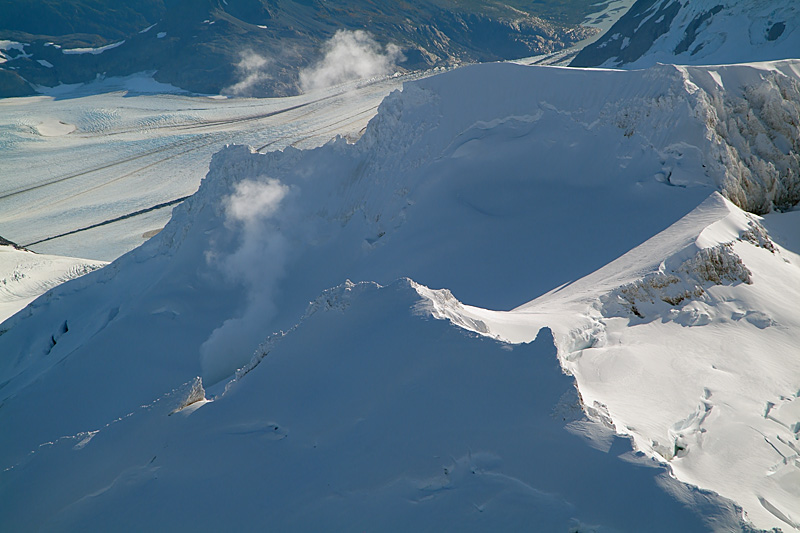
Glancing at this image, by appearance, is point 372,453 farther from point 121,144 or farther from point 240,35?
point 240,35

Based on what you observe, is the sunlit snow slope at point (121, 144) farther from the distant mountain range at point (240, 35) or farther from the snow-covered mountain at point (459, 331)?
the snow-covered mountain at point (459, 331)

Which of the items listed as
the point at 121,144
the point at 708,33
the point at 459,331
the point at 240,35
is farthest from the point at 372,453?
the point at 240,35

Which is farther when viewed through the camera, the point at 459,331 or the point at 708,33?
the point at 708,33

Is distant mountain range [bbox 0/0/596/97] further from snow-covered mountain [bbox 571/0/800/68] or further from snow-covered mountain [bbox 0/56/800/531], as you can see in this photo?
snow-covered mountain [bbox 0/56/800/531]

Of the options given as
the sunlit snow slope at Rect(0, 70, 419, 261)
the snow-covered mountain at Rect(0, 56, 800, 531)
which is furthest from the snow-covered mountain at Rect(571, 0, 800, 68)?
the sunlit snow slope at Rect(0, 70, 419, 261)

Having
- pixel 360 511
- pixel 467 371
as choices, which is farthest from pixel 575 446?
pixel 360 511

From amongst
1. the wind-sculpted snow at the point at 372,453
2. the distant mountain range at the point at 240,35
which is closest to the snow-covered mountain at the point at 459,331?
the wind-sculpted snow at the point at 372,453

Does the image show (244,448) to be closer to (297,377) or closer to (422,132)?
(297,377)
